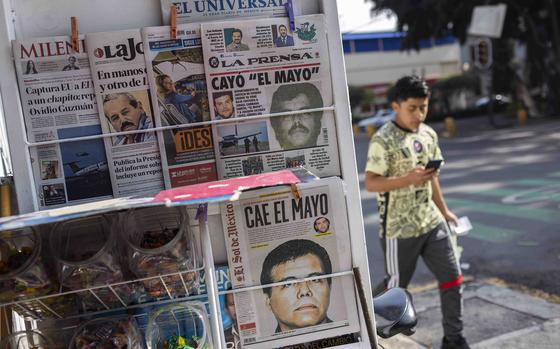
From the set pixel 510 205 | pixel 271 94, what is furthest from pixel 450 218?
pixel 510 205

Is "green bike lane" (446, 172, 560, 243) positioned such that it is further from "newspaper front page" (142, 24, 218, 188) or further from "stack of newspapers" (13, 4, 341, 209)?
"newspaper front page" (142, 24, 218, 188)

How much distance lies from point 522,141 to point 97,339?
670 inches

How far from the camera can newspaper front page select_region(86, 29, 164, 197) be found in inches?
69.7

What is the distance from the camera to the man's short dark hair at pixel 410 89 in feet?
11.3

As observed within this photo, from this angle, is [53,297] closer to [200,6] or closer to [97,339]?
[97,339]

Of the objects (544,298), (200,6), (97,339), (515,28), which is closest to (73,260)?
(97,339)

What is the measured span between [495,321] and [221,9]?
3.44 meters

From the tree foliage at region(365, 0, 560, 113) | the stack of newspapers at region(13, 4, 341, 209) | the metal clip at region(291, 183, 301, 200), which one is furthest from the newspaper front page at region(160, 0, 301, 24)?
the tree foliage at region(365, 0, 560, 113)

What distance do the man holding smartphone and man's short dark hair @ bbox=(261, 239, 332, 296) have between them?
167 centimetres

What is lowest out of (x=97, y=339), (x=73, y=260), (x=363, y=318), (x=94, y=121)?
(x=363, y=318)

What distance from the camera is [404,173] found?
3.46 metres

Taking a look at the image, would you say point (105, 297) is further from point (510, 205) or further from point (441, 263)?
point (510, 205)

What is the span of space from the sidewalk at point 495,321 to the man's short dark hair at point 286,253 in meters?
1.85

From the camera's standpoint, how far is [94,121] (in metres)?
1.81
